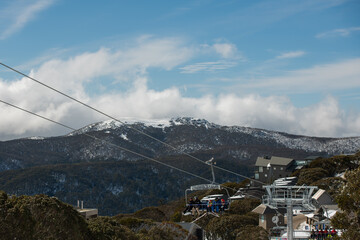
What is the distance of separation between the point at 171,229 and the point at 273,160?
111m

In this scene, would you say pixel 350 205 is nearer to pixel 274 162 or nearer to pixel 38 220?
pixel 38 220

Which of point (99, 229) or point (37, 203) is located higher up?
point (37, 203)

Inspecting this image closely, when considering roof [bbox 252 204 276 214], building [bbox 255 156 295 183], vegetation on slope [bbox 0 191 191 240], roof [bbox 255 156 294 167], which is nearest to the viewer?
vegetation on slope [bbox 0 191 191 240]

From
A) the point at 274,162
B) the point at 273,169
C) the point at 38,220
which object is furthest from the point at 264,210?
the point at 274,162

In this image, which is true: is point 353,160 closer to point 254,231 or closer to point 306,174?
point 306,174

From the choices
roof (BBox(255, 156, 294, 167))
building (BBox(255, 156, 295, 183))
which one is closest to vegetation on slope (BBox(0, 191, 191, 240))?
building (BBox(255, 156, 295, 183))

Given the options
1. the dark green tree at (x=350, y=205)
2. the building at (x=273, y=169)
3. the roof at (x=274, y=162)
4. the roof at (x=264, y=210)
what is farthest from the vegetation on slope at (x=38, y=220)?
the roof at (x=274, y=162)

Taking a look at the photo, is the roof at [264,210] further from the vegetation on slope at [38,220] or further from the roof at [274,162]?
the roof at [274,162]

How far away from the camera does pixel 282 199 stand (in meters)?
38.2

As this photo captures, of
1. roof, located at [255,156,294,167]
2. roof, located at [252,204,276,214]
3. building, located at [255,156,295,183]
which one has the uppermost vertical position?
roof, located at [255,156,294,167]

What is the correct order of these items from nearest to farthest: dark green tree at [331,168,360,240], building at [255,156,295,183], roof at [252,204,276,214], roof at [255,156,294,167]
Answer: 1. dark green tree at [331,168,360,240]
2. roof at [252,204,276,214]
3. building at [255,156,295,183]
4. roof at [255,156,294,167]

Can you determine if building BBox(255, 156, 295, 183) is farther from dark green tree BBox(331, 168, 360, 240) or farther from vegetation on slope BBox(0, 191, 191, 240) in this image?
vegetation on slope BBox(0, 191, 191, 240)

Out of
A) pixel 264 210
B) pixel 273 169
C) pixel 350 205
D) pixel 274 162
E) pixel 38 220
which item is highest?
pixel 274 162

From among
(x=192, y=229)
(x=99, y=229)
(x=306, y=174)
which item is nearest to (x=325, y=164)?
(x=306, y=174)
